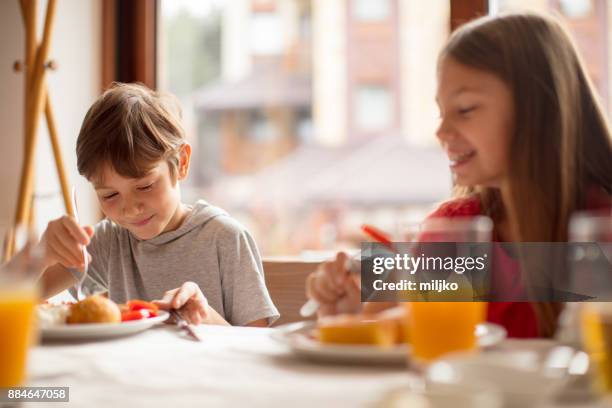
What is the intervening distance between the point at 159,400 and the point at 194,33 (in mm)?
2454

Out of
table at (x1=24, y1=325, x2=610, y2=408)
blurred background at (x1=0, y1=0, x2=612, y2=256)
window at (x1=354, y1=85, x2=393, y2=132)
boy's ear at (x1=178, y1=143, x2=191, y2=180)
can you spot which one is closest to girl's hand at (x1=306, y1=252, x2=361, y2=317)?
table at (x1=24, y1=325, x2=610, y2=408)

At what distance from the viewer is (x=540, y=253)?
3.74 ft

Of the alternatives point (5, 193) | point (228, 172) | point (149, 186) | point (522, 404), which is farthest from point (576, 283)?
point (228, 172)

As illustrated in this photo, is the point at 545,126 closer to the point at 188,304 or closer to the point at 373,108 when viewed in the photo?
the point at 188,304

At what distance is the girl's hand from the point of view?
975mm

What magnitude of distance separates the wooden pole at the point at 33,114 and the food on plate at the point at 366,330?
1416mm

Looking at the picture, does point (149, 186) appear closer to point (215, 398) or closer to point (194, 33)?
point (215, 398)

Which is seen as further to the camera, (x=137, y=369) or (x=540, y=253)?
(x=540, y=253)

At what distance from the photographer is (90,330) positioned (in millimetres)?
930

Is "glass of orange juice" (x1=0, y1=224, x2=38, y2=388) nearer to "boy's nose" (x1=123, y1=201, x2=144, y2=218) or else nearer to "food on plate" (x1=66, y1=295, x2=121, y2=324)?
"food on plate" (x1=66, y1=295, x2=121, y2=324)

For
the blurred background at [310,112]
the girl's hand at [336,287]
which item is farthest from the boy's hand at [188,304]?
the blurred background at [310,112]

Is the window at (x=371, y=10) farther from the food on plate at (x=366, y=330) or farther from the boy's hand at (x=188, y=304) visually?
the food on plate at (x=366, y=330)

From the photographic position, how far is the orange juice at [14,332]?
669 millimetres

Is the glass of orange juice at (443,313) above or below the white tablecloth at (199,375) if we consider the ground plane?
above
